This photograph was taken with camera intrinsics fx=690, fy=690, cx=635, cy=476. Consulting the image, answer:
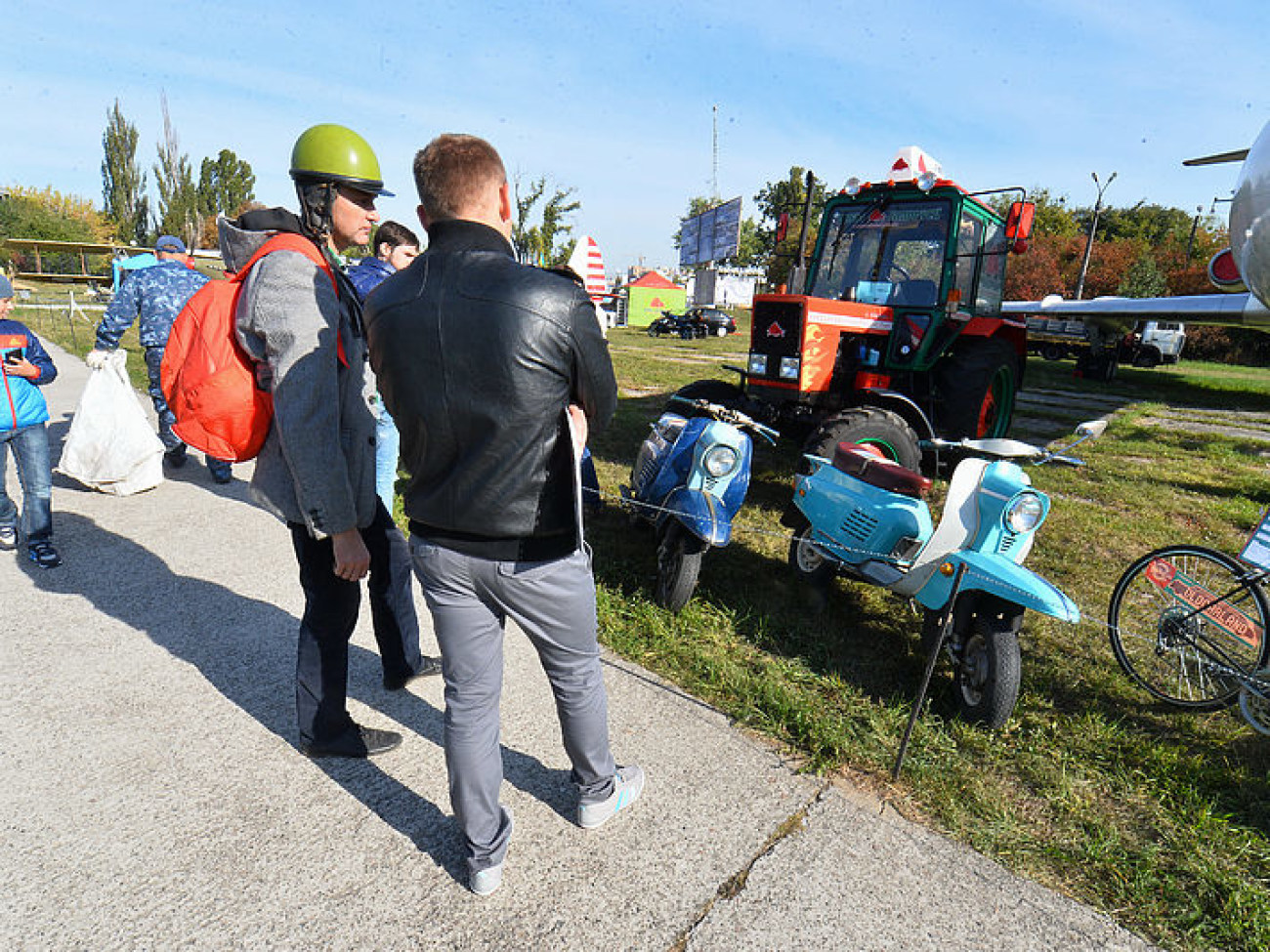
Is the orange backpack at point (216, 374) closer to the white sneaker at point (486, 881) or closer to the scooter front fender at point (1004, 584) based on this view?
the white sneaker at point (486, 881)

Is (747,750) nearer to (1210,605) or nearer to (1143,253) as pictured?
(1210,605)

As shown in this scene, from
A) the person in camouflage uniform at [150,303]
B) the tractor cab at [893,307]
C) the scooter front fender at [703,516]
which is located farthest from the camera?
the tractor cab at [893,307]

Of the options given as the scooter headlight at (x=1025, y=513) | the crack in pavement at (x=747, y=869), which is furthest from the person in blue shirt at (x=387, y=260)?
the scooter headlight at (x=1025, y=513)

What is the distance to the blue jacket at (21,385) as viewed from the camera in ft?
12.5

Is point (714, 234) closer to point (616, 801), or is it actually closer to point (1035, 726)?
point (1035, 726)

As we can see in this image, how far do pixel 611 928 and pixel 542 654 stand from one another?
2.46 ft

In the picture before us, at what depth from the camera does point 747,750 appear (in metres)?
2.66

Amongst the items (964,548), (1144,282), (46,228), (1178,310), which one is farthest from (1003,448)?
(46,228)

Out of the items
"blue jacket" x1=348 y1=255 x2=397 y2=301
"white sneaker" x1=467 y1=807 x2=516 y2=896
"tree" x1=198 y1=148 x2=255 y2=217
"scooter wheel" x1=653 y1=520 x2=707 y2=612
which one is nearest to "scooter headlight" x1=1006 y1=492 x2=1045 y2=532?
A: "scooter wheel" x1=653 y1=520 x2=707 y2=612

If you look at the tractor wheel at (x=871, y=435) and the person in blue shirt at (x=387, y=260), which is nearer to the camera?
the person in blue shirt at (x=387, y=260)

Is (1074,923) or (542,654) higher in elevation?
(542,654)

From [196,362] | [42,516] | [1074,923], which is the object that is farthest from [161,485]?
[1074,923]

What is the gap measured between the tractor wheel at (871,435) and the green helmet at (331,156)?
9.98 feet

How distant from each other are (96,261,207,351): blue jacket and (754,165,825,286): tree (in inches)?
191
